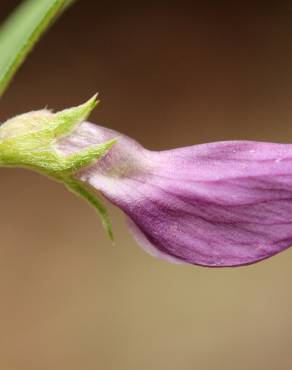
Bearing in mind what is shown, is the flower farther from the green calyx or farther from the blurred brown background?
the blurred brown background

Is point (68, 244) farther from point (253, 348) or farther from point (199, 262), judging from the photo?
point (199, 262)

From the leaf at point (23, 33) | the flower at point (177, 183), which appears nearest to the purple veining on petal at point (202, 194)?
the flower at point (177, 183)

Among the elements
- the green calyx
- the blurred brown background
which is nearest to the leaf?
the green calyx

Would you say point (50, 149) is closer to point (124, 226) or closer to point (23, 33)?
point (23, 33)

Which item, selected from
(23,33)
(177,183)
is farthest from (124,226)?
(177,183)

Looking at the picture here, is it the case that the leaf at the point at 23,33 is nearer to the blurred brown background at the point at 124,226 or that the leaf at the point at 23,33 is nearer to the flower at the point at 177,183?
the flower at the point at 177,183

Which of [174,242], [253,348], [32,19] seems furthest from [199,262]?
[253,348]
